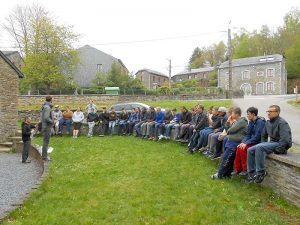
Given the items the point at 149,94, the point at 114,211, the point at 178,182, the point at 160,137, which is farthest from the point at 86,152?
the point at 149,94

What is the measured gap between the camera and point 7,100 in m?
16.8

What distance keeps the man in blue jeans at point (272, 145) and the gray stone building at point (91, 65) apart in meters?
43.7

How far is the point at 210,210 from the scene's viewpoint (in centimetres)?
574

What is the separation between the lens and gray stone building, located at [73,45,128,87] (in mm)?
50312

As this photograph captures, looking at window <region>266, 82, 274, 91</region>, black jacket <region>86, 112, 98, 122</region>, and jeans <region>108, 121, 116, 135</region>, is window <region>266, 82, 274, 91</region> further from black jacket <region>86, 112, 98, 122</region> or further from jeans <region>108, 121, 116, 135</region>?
black jacket <region>86, 112, 98, 122</region>

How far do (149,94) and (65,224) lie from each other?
101ft

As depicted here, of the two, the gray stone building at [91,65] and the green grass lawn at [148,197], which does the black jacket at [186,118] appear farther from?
the gray stone building at [91,65]

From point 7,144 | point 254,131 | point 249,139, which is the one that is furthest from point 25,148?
point 254,131

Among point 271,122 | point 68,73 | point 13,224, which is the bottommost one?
point 13,224

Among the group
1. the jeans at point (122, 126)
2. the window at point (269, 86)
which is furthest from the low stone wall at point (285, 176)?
the window at point (269, 86)

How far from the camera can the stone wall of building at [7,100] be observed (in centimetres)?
1639

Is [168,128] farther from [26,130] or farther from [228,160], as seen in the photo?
[228,160]

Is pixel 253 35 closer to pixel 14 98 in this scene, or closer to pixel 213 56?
pixel 213 56

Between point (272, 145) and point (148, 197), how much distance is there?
2.54 m
